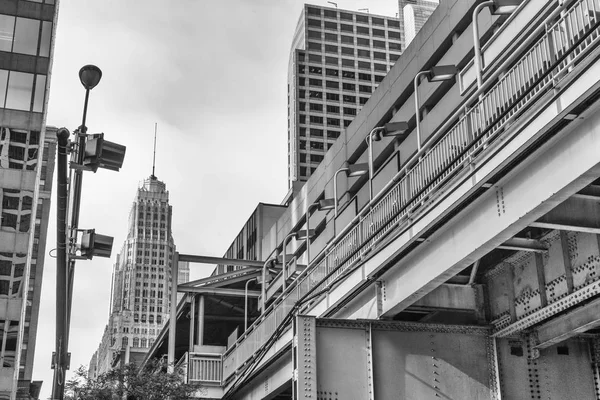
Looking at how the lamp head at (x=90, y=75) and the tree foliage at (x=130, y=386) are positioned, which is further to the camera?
the tree foliage at (x=130, y=386)

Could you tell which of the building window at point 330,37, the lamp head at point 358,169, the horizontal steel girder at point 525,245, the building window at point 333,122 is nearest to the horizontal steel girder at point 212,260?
the lamp head at point 358,169

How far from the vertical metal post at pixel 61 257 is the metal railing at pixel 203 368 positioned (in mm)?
15502

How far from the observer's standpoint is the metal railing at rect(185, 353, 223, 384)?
3100 cm

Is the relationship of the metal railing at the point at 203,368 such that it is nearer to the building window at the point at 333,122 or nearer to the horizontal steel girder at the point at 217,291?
the horizontal steel girder at the point at 217,291

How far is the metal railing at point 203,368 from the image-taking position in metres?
31.0

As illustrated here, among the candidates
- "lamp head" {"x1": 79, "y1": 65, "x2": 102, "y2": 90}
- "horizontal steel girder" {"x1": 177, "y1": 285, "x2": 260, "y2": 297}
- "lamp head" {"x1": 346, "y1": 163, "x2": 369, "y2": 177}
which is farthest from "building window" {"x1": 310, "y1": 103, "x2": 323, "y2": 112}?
"lamp head" {"x1": 79, "y1": 65, "x2": 102, "y2": 90}

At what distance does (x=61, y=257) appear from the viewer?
15.2 metres

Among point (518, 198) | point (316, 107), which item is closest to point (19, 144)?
point (518, 198)

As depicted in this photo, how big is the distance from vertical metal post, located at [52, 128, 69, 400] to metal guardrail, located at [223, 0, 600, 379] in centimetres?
599

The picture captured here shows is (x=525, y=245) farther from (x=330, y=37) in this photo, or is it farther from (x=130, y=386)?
(x=330, y=37)

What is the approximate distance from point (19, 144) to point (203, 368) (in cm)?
3885

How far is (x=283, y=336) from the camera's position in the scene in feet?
76.1

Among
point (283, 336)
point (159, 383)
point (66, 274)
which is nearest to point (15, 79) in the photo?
point (159, 383)

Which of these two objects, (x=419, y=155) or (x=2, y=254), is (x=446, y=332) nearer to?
(x=419, y=155)
